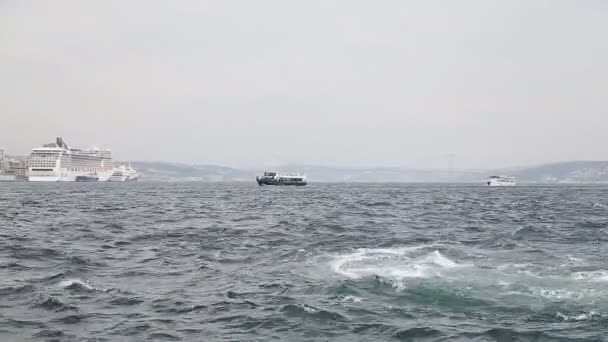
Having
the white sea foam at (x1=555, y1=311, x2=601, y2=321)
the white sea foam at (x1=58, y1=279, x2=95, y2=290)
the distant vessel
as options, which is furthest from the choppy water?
the distant vessel

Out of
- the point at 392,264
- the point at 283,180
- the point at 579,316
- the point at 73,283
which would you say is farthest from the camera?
the point at 283,180

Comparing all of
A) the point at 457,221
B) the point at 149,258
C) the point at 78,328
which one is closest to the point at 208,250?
the point at 149,258

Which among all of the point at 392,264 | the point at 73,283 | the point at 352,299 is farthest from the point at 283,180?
the point at 352,299

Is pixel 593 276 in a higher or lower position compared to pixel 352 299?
higher

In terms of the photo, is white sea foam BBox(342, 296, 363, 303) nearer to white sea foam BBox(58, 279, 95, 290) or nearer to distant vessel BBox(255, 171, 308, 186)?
white sea foam BBox(58, 279, 95, 290)

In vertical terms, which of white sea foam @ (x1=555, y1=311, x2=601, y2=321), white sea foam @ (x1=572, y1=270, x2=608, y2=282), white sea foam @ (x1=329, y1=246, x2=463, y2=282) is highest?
white sea foam @ (x1=572, y1=270, x2=608, y2=282)

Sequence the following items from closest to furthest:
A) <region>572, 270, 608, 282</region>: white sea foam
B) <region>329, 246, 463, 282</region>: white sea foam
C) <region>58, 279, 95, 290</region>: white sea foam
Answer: <region>58, 279, 95, 290</region>: white sea foam
<region>572, 270, 608, 282</region>: white sea foam
<region>329, 246, 463, 282</region>: white sea foam

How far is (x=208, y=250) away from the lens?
28.7 metres

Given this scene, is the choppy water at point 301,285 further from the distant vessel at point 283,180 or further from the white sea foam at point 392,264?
the distant vessel at point 283,180

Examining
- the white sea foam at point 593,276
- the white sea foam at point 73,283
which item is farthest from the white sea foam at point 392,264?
the white sea foam at point 73,283

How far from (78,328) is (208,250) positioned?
14518 millimetres

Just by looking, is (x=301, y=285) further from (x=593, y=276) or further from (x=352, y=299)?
(x=593, y=276)

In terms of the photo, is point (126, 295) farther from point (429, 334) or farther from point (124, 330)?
point (429, 334)

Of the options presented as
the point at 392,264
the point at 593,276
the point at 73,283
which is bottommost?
the point at 73,283
